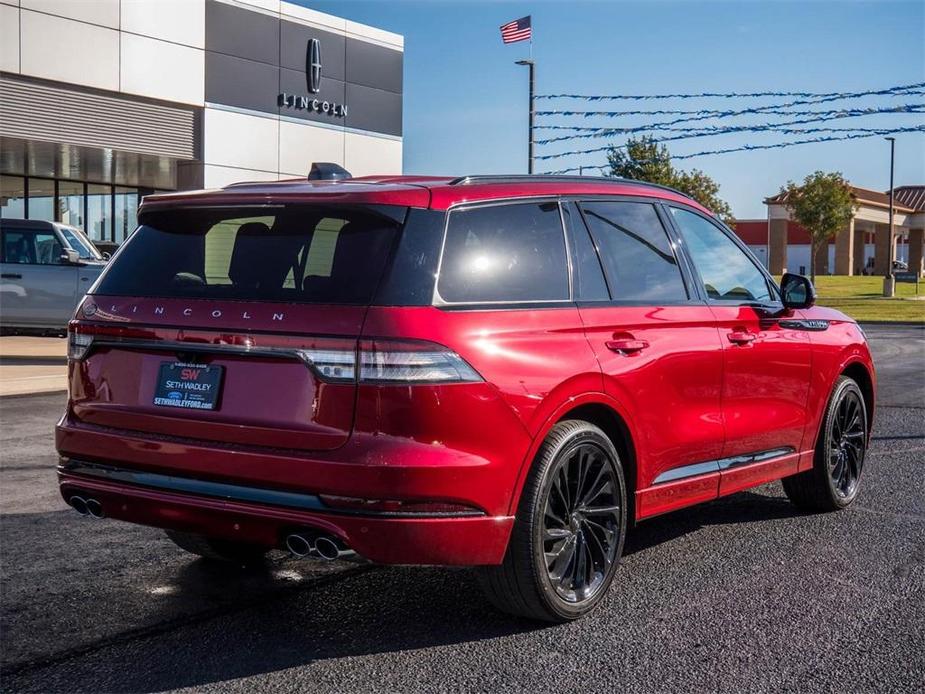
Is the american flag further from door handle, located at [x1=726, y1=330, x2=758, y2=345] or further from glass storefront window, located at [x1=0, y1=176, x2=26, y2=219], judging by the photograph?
door handle, located at [x1=726, y1=330, x2=758, y2=345]

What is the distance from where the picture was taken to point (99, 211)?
32344 millimetres

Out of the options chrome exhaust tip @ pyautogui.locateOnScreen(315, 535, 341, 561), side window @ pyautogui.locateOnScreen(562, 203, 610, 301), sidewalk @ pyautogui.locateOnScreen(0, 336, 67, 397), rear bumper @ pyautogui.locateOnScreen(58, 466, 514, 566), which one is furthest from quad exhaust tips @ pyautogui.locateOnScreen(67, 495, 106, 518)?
sidewalk @ pyautogui.locateOnScreen(0, 336, 67, 397)

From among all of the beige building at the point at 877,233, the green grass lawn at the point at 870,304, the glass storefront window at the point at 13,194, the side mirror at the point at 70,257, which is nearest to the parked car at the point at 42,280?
the side mirror at the point at 70,257

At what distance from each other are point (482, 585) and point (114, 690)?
1.42 metres

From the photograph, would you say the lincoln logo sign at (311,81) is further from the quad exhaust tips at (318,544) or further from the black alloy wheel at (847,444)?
the quad exhaust tips at (318,544)

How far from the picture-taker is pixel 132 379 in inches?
181

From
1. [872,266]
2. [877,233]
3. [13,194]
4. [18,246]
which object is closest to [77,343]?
[18,246]

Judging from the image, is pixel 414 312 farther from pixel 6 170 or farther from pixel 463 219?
pixel 6 170

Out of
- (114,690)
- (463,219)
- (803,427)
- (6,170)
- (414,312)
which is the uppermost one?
(6,170)

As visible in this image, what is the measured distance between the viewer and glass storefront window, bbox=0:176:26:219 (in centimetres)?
3019

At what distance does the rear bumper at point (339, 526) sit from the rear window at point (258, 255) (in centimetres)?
75

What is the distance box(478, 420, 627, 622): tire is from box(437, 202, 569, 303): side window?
58cm

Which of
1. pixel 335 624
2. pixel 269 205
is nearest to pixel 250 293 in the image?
pixel 269 205

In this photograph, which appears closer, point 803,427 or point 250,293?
point 250,293
